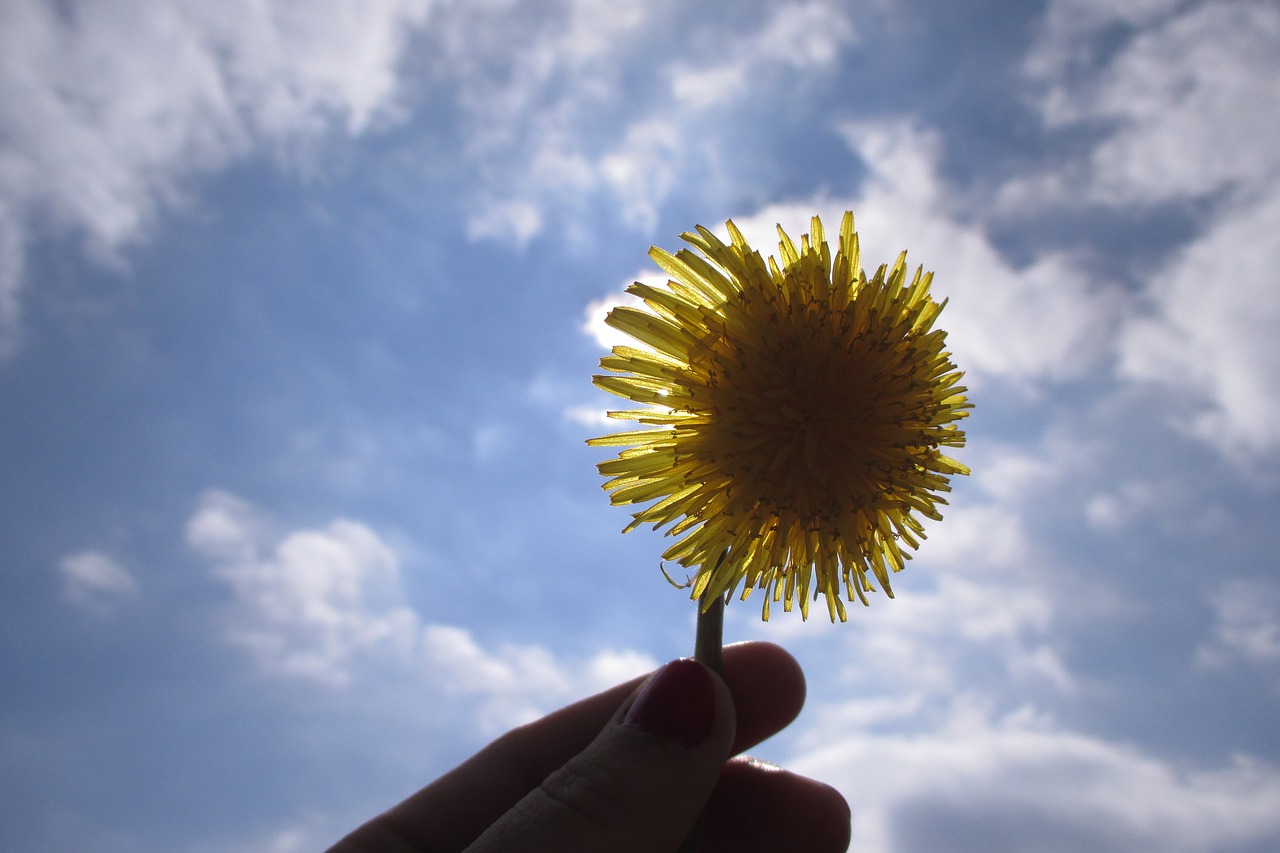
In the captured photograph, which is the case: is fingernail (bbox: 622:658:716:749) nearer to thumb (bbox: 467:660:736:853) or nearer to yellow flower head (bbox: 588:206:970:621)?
thumb (bbox: 467:660:736:853)

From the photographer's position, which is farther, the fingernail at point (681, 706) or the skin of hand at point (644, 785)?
the fingernail at point (681, 706)

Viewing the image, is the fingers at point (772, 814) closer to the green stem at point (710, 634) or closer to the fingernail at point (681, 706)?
the green stem at point (710, 634)

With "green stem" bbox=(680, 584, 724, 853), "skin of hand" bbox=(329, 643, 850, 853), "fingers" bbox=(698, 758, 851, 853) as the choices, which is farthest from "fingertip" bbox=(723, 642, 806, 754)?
"green stem" bbox=(680, 584, 724, 853)

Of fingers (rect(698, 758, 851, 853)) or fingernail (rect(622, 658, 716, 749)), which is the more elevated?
fingernail (rect(622, 658, 716, 749))

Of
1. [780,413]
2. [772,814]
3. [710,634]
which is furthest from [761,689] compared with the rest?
[780,413]

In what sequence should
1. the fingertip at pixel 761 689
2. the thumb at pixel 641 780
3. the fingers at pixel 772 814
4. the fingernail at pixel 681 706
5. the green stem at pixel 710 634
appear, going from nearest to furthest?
1. the thumb at pixel 641 780
2. the fingernail at pixel 681 706
3. the green stem at pixel 710 634
4. the fingers at pixel 772 814
5. the fingertip at pixel 761 689

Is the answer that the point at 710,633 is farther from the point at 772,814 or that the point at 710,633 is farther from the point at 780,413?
the point at 772,814

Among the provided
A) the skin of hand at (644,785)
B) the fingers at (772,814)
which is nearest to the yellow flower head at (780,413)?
the skin of hand at (644,785)
